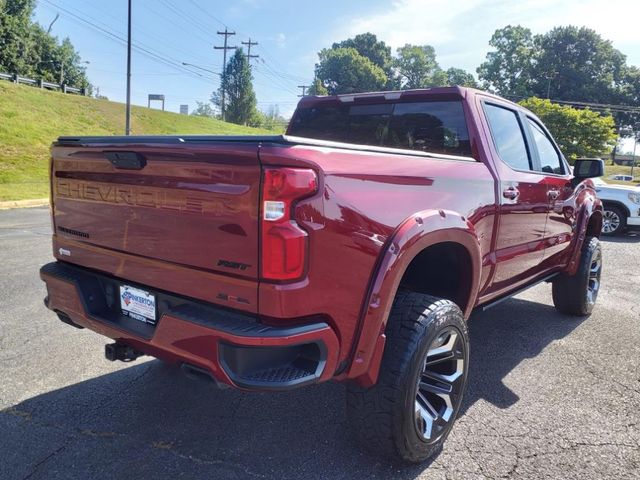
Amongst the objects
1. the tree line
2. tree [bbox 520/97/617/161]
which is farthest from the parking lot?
the tree line

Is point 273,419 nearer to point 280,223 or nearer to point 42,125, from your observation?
point 280,223

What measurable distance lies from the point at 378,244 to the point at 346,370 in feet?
1.81

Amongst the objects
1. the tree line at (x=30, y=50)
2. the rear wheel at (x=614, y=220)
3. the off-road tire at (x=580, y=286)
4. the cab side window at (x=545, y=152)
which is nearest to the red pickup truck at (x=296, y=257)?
the cab side window at (x=545, y=152)

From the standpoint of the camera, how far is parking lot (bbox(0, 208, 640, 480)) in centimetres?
240

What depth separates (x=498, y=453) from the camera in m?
2.56

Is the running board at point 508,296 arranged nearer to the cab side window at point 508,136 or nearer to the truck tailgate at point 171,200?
the cab side window at point 508,136

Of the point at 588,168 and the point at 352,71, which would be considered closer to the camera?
the point at 588,168

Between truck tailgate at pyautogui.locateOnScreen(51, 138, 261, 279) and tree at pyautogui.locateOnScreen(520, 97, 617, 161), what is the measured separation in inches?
1402

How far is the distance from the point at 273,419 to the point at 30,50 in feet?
196

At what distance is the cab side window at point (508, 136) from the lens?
134 inches

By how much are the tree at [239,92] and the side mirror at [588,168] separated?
211 ft

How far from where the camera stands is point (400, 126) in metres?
3.45

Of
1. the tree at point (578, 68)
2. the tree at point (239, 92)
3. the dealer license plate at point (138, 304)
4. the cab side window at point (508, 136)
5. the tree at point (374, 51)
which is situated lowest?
the dealer license plate at point (138, 304)

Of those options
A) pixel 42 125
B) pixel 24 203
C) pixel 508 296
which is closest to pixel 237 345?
pixel 508 296
